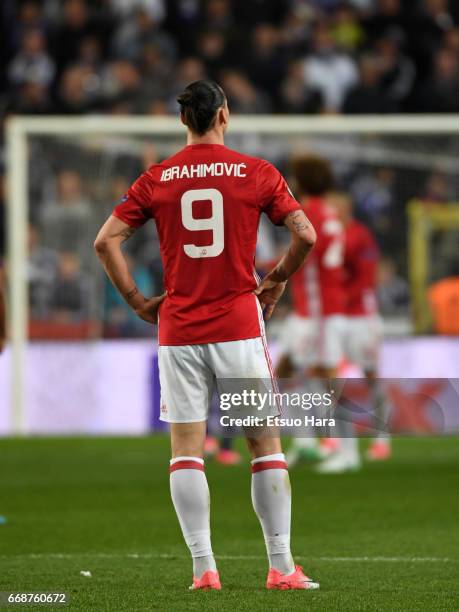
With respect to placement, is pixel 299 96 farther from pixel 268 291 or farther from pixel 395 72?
pixel 268 291

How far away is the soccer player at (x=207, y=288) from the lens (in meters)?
5.90

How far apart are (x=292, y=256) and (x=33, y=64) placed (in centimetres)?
1471

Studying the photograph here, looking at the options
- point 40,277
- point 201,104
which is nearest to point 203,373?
point 201,104

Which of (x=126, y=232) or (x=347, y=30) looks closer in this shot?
(x=126, y=232)

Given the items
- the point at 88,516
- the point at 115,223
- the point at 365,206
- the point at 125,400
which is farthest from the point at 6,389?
the point at 115,223

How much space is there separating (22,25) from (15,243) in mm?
5969

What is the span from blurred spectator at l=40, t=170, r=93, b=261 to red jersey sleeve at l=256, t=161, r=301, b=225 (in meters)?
10.3

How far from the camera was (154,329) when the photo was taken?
615 inches

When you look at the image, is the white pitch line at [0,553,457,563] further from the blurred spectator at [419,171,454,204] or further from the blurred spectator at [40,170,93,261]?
the blurred spectator at [419,171,454,204]

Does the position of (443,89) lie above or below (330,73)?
below

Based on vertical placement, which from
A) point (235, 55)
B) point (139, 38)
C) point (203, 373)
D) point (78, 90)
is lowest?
point (203, 373)

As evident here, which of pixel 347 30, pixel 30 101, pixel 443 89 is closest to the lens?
pixel 443 89

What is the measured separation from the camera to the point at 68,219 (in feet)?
53.5

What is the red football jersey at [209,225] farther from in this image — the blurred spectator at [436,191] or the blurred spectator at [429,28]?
the blurred spectator at [429,28]
